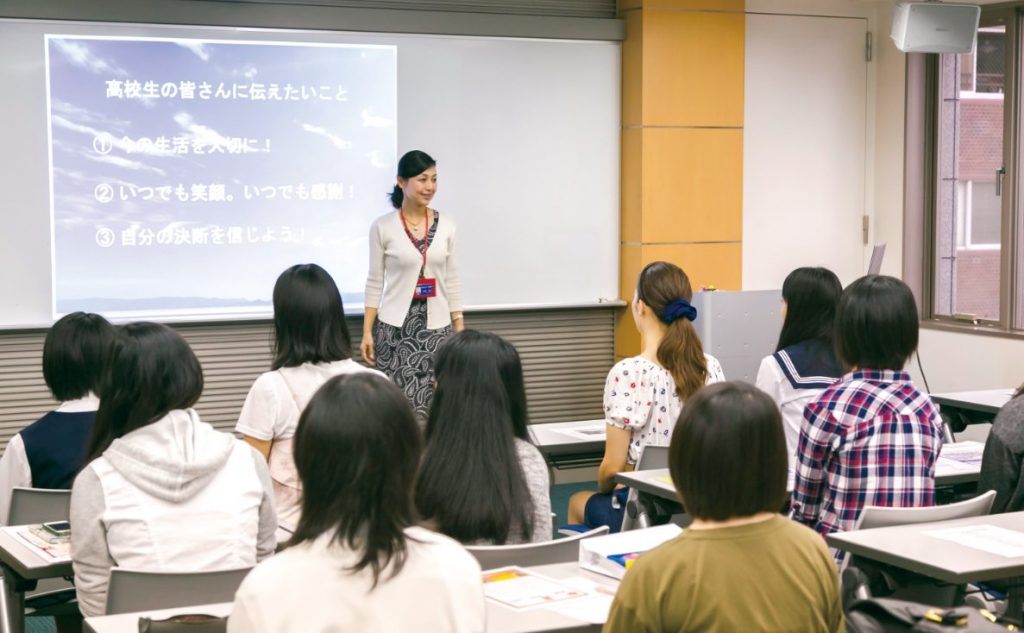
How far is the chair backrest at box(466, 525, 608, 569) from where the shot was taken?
9.46 ft

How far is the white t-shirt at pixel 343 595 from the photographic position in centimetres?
187

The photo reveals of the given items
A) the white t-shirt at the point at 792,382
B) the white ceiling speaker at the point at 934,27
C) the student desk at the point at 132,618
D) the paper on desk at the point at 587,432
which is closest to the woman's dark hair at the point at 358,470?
the student desk at the point at 132,618

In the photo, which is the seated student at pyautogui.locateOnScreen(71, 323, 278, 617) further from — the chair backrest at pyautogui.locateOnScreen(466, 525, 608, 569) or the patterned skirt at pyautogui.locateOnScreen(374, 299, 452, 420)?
the patterned skirt at pyautogui.locateOnScreen(374, 299, 452, 420)

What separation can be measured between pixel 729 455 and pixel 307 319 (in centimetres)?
208

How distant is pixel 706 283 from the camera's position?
24.8 ft

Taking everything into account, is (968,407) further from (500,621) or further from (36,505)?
(36,505)

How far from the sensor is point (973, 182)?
25.2 ft

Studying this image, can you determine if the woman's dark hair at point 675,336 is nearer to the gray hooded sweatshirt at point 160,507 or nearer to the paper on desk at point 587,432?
the paper on desk at point 587,432

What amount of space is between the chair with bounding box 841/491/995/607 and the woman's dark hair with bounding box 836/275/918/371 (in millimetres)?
389

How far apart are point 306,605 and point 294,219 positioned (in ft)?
15.9

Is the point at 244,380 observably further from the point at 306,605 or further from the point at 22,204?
the point at 306,605

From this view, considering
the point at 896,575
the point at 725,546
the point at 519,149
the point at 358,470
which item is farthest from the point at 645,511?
the point at 519,149

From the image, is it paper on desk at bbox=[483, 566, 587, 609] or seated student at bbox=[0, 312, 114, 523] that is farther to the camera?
seated student at bbox=[0, 312, 114, 523]

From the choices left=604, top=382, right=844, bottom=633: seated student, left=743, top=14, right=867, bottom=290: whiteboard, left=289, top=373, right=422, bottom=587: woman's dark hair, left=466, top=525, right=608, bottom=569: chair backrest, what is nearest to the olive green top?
left=604, top=382, right=844, bottom=633: seated student
